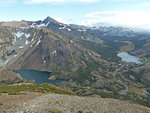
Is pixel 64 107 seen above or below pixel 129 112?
above

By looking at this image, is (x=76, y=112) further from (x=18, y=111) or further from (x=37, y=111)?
(x=18, y=111)

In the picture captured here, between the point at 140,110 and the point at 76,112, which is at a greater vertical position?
the point at 76,112

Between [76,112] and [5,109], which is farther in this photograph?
[76,112]

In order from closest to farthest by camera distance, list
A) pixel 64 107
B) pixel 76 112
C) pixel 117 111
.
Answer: pixel 76 112 → pixel 64 107 → pixel 117 111

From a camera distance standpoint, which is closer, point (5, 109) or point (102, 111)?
point (5, 109)

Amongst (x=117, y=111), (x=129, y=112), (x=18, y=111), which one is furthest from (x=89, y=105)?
(x=18, y=111)

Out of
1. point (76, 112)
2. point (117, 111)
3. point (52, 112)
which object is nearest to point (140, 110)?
point (117, 111)

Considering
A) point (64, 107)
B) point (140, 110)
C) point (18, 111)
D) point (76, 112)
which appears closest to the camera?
point (18, 111)

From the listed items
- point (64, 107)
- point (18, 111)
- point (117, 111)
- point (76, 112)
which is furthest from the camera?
point (117, 111)

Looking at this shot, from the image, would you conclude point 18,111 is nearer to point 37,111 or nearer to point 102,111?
point 37,111
